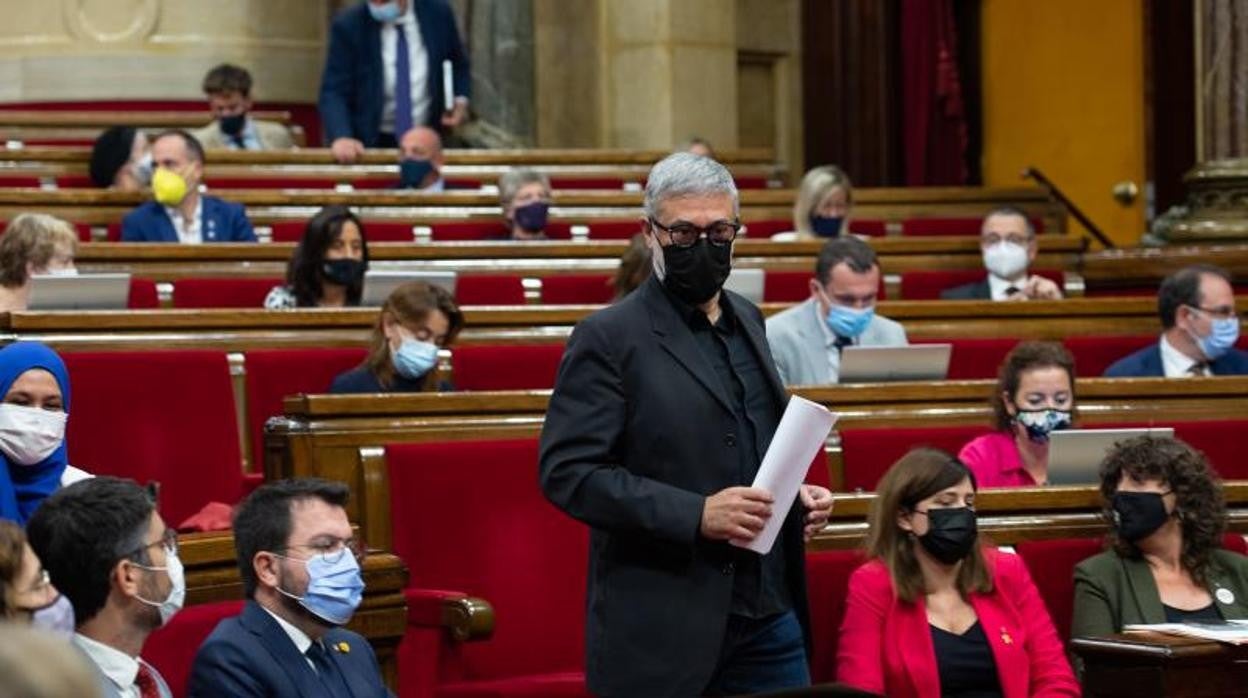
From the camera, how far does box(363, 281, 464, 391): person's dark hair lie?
5.32m

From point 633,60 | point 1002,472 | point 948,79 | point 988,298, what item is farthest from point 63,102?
point 1002,472

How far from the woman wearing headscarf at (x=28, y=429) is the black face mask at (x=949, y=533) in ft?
4.73

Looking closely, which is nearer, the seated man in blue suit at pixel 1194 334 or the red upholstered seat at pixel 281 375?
the red upholstered seat at pixel 281 375

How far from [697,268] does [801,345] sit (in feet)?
9.37

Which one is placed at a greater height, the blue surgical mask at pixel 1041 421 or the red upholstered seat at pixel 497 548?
the blue surgical mask at pixel 1041 421

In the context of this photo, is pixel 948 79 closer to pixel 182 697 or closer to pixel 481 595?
pixel 481 595

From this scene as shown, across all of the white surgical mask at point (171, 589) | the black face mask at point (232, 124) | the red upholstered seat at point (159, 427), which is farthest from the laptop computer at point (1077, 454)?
the black face mask at point (232, 124)

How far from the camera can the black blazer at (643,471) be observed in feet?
10.0

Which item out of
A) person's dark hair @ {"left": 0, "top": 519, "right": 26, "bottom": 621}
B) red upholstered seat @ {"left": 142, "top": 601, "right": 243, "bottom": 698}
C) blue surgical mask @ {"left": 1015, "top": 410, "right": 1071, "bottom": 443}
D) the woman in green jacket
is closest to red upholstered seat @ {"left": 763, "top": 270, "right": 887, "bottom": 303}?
blue surgical mask @ {"left": 1015, "top": 410, "right": 1071, "bottom": 443}

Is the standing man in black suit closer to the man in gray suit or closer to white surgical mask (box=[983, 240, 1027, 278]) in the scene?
white surgical mask (box=[983, 240, 1027, 278])

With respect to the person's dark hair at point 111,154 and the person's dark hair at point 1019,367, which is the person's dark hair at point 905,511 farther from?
the person's dark hair at point 111,154

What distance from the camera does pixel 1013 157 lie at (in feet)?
39.5

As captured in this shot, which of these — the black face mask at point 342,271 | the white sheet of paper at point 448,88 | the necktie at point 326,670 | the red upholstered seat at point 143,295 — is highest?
the white sheet of paper at point 448,88

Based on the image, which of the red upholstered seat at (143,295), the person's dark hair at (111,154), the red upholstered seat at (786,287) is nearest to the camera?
the red upholstered seat at (143,295)
